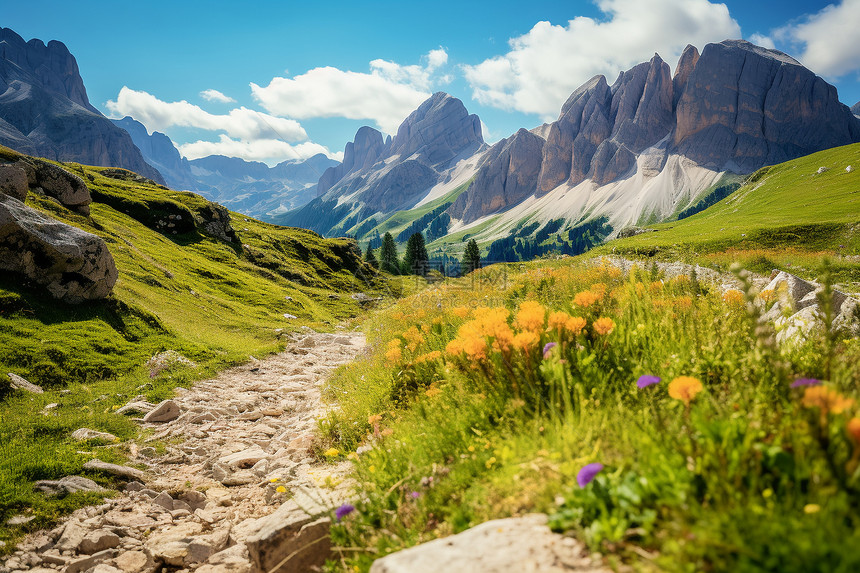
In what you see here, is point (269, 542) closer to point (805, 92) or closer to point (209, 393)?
point (209, 393)

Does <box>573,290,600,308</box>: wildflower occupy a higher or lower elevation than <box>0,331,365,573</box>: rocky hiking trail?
higher

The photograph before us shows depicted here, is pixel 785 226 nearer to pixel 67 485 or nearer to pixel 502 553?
pixel 502 553

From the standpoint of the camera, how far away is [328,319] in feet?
118

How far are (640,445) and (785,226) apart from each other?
67.0 m

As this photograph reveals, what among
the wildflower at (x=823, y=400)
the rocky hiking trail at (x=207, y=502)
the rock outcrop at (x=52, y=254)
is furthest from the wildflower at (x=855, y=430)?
the rock outcrop at (x=52, y=254)

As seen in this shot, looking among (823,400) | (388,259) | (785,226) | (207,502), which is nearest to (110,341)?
(207,502)

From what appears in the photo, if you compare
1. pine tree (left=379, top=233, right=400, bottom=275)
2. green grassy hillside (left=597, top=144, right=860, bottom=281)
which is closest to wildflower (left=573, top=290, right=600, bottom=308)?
green grassy hillside (left=597, top=144, right=860, bottom=281)

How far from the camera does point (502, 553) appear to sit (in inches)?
76.9

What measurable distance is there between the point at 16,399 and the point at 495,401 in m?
11.6

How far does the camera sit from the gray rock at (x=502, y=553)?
→ 1.83m

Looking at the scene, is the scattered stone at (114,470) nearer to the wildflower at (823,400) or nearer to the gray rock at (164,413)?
the gray rock at (164,413)

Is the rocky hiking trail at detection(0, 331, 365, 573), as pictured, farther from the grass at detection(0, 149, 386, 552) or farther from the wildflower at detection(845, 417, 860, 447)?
the wildflower at detection(845, 417, 860, 447)

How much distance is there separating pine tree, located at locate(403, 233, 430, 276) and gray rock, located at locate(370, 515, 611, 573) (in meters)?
92.7

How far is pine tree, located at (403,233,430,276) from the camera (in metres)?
95.8
